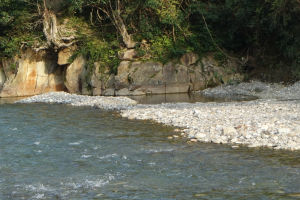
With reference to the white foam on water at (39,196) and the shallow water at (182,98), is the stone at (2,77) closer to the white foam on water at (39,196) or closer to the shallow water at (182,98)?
the shallow water at (182,98)

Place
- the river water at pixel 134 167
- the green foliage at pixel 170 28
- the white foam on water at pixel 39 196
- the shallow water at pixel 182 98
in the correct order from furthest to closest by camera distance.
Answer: the green foliage at pixel 170 28 < the shallow water at pixel 182 98 < the river water at pixel 134 167 < the white foam on water at pixel 39 196

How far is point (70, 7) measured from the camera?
30.8 metres

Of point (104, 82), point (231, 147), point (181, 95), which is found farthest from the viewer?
point (104, 82)

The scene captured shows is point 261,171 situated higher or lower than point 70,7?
lower

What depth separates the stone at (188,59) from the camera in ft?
94.5

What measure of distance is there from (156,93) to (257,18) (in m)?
6.99

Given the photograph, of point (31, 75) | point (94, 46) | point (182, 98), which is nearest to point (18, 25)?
point (31, 75)

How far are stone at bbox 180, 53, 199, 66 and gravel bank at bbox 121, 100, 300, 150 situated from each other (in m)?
9.31

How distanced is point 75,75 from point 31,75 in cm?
331

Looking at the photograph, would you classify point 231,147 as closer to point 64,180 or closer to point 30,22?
point 64,180

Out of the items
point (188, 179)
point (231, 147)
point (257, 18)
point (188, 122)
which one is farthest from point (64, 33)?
point (188, 179)

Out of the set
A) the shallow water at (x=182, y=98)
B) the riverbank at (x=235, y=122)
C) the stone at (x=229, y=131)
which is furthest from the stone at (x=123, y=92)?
the stone at (x=229, y=131)

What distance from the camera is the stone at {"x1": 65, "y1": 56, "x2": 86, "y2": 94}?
100ft

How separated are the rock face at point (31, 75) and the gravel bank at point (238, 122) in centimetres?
1351
